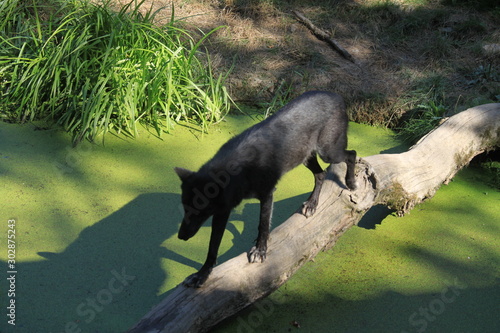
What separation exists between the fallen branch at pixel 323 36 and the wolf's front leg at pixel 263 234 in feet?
11.1

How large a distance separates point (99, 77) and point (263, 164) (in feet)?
7.46

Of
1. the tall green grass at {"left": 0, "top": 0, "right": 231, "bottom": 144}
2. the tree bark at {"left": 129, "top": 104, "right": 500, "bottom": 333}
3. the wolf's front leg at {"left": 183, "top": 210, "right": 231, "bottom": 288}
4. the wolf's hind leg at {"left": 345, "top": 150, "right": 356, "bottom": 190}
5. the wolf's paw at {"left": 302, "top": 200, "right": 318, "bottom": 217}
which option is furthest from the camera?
the tall green grass at {"left": 0, "top": 0, "right": 231, "bottom": 144}

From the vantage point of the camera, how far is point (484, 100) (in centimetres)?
519

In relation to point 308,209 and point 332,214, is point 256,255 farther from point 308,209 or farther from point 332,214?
point 332,214

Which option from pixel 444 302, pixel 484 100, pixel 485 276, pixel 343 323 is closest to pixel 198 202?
pixel 343 323

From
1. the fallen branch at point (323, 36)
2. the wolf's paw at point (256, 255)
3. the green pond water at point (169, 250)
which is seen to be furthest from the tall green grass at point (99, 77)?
the wolf's paw at point (256, 255)

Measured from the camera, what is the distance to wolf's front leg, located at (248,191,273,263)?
311 centimetres

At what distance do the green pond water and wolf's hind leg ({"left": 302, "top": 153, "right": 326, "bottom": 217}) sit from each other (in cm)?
36

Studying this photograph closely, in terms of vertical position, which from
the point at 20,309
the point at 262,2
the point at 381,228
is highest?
the point at 262,2

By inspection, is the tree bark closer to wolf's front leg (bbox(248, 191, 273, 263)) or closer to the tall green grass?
wolf's front leg (bbox(248, 191, 273, 263))

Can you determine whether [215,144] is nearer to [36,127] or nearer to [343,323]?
[36,127]

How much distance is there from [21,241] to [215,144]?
1.93m

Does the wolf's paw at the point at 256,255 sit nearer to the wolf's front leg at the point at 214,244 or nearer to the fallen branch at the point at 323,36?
the wolf's front leg at the point at 214,244

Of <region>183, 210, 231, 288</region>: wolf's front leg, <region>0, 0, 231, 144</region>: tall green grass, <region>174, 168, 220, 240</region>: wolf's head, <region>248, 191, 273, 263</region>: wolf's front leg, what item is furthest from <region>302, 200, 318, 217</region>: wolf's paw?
<region>0, 0, 231, 144</region>: tall green grass
